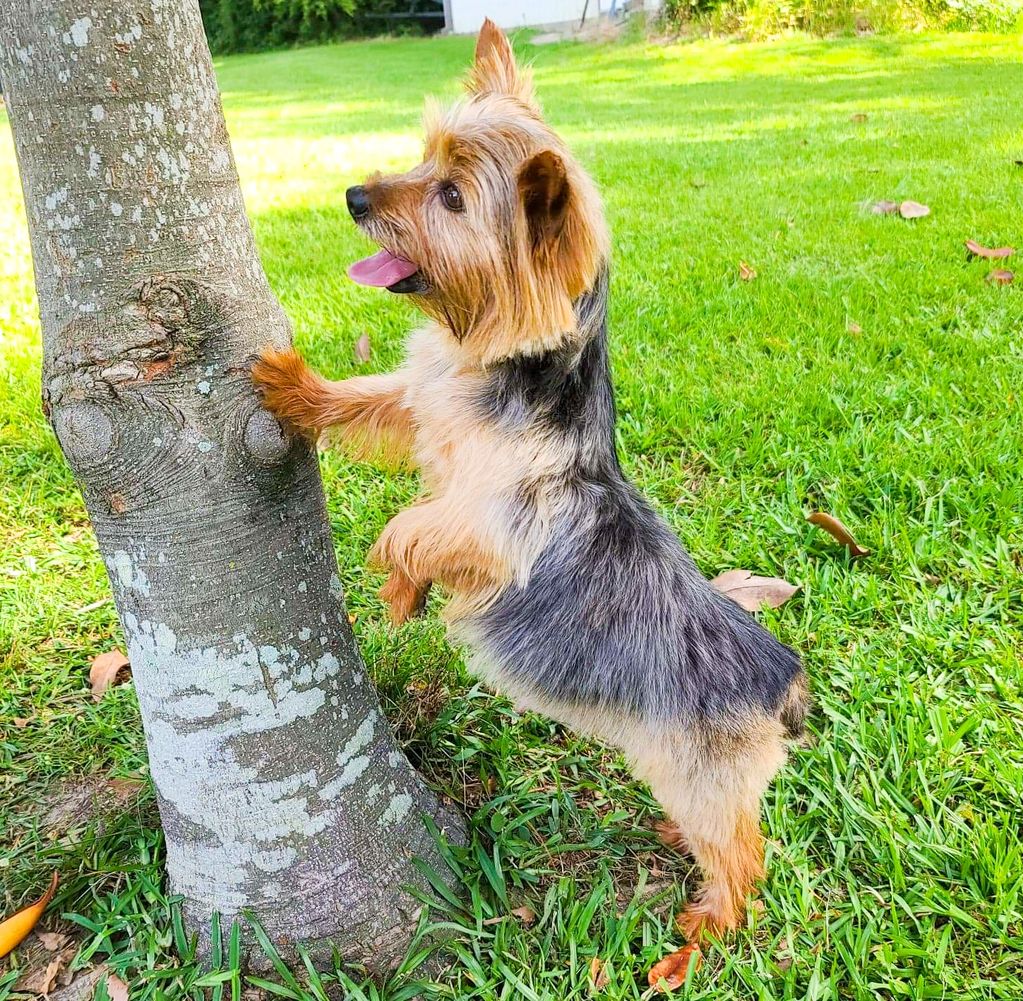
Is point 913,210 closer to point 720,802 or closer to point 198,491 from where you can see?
point 720,802

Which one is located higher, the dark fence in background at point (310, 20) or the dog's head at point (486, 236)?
the dark fence in background at point (310, 20)

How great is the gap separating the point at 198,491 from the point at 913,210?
20.6ft

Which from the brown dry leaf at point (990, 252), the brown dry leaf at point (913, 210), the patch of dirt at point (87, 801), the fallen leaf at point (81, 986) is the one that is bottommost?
the fallen leaf at point (81, 986)

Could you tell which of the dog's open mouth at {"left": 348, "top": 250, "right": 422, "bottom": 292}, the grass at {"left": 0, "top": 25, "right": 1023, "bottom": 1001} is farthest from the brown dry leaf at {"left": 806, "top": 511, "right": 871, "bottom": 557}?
the dog's open mouth at {"left": 348, "top": 250, "right": 422, "bottom": 292}

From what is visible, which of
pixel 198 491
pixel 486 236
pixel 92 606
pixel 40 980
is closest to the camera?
pixel 198 491

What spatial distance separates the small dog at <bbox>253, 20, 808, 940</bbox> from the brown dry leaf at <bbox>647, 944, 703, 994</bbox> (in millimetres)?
75

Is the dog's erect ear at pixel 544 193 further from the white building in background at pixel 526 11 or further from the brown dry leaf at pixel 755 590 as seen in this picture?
the white building in background at pixel 526 11

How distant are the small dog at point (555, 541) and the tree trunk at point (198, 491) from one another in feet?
0.93

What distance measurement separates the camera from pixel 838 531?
3.37 metres

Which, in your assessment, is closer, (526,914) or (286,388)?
(286,388)

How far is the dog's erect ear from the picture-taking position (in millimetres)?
1789

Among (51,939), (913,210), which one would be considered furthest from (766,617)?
(913,210)

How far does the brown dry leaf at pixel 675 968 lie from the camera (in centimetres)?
213

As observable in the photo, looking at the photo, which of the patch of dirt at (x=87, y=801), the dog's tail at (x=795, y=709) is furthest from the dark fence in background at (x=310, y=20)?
the dog's tail at (x=795, y=709)
